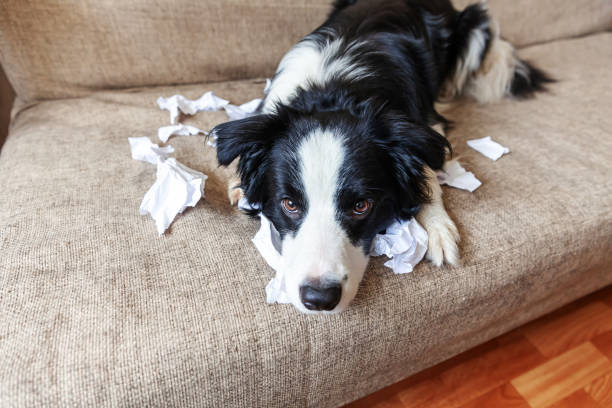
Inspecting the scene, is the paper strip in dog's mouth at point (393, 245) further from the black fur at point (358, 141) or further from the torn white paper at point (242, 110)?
the torn white paper at point (242, 110)

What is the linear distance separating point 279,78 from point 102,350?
1305 mm

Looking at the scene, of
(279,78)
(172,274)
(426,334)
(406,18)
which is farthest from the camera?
(406,18)

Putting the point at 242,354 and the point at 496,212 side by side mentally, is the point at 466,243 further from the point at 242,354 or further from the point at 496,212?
the point at 242,354

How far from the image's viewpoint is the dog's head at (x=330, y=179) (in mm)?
1145

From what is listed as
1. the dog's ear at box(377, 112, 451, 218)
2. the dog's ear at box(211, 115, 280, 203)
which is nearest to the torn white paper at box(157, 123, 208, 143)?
the dog's ear at box(211, 115, 280, 203)

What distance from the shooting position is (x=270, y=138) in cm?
136

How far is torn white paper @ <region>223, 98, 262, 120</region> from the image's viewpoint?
2074mm

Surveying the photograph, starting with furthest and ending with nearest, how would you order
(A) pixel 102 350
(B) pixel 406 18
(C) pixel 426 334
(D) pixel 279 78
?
(B) pixel 406 18, (D) pixel 279 78, (C) pixel 426 334, (A) pixel 102 350

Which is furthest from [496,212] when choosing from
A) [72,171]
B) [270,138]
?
[72,171]

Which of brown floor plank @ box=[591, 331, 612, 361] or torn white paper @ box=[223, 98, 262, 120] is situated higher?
torn white paper @ box=[223, 98, 262, 120]

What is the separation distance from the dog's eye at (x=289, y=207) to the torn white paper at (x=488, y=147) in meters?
1.01

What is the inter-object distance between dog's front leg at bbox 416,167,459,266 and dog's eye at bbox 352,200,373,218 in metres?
0.24

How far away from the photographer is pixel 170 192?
1.51 m

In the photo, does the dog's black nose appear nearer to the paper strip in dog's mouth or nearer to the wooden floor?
the paper strip in dog's mouth
